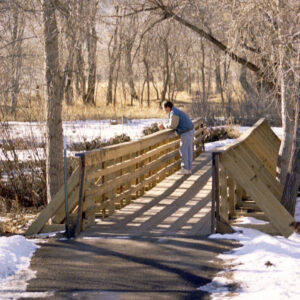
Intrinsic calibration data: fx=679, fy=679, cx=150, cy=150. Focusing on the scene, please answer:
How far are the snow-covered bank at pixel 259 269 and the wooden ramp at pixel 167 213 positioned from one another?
2.98 ft

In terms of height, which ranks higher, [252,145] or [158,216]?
[252,145]

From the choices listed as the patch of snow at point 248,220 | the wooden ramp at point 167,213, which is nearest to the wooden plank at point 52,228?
the wooden ramp at point 167,213

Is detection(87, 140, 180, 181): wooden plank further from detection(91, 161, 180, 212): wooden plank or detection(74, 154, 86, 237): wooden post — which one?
detection(91, 161, 180, 212): wooden plank

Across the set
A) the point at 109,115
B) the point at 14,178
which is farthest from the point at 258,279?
the point at 109,115

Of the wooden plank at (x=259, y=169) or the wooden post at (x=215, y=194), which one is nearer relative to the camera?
the wooden post at (x=215, y=194)

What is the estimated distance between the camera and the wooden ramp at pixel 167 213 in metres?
9.99

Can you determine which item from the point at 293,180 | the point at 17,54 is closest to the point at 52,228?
the point at 293,180

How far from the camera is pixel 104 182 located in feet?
35.8

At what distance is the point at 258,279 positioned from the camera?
7.50 metres

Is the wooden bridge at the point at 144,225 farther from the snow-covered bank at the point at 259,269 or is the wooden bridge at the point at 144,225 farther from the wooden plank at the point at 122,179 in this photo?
the snow-covered bank at the point at 259,269

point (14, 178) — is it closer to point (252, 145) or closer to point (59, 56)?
point (59, 56)

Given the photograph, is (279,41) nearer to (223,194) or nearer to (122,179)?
(223,194)

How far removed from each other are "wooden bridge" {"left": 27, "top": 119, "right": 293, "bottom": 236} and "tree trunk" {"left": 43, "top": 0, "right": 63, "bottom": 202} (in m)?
0.78

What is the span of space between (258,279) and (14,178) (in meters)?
9.61
